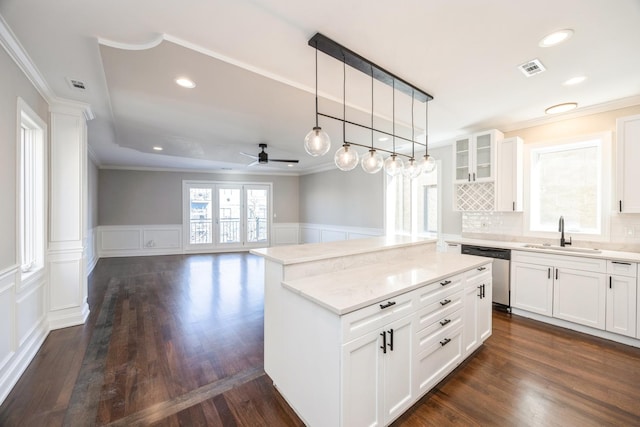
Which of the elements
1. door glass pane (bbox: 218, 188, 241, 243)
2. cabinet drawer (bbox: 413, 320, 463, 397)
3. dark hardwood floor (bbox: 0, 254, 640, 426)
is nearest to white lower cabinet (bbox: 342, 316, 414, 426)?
cabinet drawer (bbox: 413, 320, 463, 397)

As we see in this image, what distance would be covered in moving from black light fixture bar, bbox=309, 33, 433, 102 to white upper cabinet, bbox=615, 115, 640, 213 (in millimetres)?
2068

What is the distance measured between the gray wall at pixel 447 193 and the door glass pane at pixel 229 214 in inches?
247

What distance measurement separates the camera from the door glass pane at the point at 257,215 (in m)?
8.95

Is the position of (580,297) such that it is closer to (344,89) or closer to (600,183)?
(600,183)

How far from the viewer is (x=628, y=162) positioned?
2850 millimetres

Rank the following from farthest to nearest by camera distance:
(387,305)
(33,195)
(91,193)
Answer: (91,193) → (33,195) → (387,305)

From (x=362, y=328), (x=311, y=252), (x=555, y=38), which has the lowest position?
(x=362, y=328)

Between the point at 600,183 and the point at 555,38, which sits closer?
the point at 555,38

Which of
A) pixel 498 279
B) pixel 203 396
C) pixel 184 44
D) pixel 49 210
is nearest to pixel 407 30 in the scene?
pixel 184 44

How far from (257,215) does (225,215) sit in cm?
102

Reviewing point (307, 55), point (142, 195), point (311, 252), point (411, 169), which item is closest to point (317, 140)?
point (307, 55)

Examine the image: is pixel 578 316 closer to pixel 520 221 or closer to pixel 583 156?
pixel 520 221

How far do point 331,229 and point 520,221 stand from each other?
4.61 metres

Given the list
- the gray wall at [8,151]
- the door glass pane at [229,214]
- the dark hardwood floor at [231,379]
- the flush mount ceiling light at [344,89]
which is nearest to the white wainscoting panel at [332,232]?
the door glass pane at [229,214]
